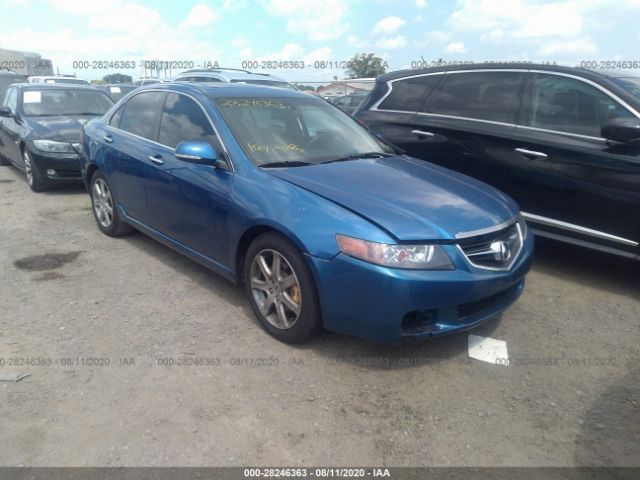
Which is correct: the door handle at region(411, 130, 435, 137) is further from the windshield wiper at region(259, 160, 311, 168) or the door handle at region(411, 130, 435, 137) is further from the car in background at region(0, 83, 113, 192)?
the car in background at region(0, 83, 113, 192)

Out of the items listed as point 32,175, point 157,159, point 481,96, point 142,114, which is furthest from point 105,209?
point 481,96

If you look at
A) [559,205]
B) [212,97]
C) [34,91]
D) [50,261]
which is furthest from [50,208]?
[559,205]

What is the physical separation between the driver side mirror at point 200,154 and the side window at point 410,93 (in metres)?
2.65

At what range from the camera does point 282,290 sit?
3.20 meters

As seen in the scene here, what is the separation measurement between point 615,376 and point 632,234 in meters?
1.41

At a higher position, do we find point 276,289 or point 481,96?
point 481,96

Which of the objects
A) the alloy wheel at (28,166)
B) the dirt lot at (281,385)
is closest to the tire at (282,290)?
the dirt lot at (281,385)

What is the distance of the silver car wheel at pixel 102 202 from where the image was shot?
519 centimetres

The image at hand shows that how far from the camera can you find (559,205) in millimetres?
4273

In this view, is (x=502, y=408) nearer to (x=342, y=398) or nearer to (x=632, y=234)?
(x=342, y=398)

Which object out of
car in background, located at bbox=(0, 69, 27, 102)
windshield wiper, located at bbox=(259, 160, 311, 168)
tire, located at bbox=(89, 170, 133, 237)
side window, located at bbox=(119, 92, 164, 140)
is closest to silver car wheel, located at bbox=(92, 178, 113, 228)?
tire, located at bbox=(89, 170, 133, 237)

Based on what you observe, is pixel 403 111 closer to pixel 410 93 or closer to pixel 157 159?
pixel 410 93

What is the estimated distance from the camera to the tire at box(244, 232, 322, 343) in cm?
300

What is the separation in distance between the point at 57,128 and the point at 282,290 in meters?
5.87
